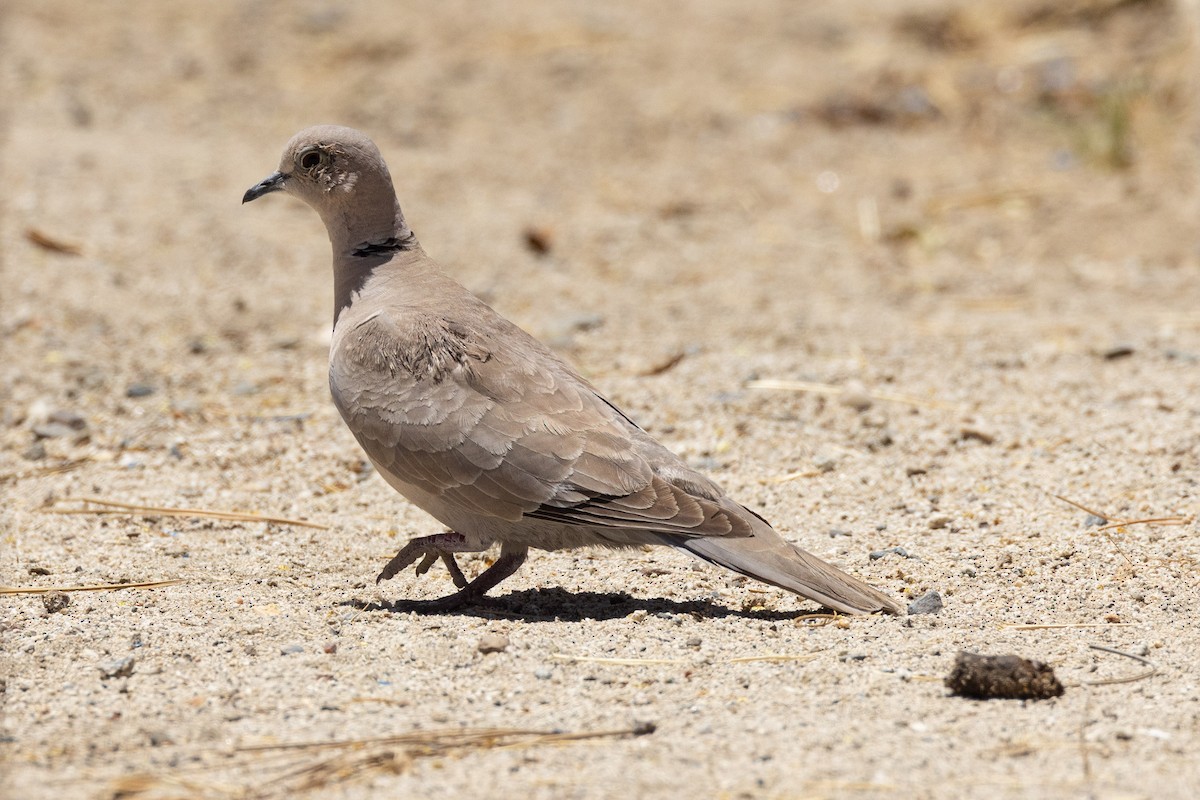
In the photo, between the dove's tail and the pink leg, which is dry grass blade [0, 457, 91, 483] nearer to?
the pink leg

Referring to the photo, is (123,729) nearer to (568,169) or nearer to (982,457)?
(982,457)

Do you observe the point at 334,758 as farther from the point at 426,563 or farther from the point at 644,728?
the point at 426,563

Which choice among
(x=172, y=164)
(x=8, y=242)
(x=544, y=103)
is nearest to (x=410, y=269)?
(x=8, y=242)

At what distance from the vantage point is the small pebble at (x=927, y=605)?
4.16 m

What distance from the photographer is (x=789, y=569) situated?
4082mm

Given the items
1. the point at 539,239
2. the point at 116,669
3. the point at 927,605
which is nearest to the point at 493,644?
the point at 116,669

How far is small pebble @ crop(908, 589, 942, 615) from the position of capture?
416cm

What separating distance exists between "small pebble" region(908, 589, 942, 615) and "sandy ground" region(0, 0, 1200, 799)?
44 millimetres

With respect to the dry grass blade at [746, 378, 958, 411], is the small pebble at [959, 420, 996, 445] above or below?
below

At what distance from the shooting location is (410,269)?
4961mm

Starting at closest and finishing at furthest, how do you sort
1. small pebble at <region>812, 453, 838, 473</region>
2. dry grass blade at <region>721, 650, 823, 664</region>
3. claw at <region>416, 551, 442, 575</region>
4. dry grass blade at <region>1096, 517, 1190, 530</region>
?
dry grass blade at <region>721, 650, 823, 664</region> → claw at <region>416, 551, 442, 575</region> → dry grass blade at <region>1096, 517, 1190, 530</region> → small pebble at <region>812, 453, 838, 473</region>

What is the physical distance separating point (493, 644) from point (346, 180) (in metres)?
2.01

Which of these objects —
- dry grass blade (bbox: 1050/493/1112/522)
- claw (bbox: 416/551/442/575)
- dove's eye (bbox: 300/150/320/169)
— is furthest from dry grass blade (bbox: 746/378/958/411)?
dove's eye (bbox: 300/150/320/169)

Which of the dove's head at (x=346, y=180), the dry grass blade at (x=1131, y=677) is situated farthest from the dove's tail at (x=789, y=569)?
the dove's head at (x=346, y=180)
